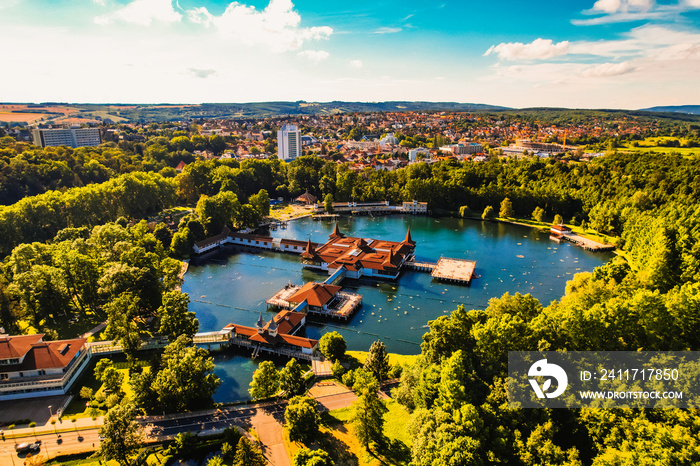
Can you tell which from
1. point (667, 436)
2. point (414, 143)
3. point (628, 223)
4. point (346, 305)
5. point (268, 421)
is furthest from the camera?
point (414, 143)

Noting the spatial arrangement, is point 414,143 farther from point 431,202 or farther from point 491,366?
point 491,366

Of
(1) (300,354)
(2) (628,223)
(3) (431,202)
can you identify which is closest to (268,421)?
(1) (300,354)

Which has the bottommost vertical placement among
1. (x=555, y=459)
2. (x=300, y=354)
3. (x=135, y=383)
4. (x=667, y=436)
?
(x=300, y=354)

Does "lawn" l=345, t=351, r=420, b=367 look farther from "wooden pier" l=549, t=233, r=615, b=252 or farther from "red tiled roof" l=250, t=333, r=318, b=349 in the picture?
"wooden pier" l=549, t=233, r=615, b=252

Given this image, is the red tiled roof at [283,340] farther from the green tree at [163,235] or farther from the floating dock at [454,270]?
the green tree at [163,235]

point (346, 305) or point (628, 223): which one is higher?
point (628, 223)

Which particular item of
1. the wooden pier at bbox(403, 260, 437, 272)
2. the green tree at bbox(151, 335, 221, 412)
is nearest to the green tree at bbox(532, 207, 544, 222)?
the wooden pier at bbox(403, 260, 437, 272)
